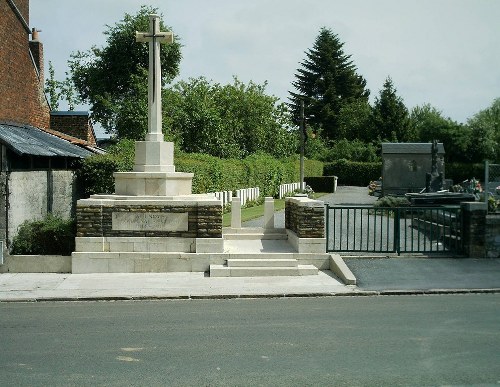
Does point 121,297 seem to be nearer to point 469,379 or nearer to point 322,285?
point 322,285

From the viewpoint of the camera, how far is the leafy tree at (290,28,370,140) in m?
80.2

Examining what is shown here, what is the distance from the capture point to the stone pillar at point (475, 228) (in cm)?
1497

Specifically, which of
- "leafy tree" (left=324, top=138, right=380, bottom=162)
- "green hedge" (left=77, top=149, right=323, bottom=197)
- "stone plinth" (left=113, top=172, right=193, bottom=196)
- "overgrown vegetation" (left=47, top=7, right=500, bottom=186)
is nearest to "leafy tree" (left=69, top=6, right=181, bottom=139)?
"overgrown vegetation" (left=47, top=7, right=500, bottom=186)

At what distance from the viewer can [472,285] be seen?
12281 millimetres

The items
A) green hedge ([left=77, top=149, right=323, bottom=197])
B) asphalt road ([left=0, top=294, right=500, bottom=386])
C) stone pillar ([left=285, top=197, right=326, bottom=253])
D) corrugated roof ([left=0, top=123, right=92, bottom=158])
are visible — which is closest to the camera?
asphalt road ([left=0, top=294, right=500, bottom=386])

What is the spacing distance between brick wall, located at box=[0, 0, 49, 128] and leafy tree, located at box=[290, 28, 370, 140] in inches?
2249

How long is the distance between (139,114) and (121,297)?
30.6 m

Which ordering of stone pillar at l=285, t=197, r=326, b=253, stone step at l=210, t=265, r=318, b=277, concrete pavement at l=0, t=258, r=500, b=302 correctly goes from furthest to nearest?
stone pillar at l=285, t=197, r=326, b=253
stone step at l=210, t=265, r=318, b=277
concrete pavement at l=0, t=258, r=500, b=302

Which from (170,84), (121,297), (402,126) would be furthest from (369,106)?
(121,297)

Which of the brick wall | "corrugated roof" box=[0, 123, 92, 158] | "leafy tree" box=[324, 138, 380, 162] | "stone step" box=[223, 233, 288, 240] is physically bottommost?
"stone step" box=[223, 233, 288, 240]

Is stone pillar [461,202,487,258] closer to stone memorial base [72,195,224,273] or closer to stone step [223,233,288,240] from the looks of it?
stone step [223,233,288,240]

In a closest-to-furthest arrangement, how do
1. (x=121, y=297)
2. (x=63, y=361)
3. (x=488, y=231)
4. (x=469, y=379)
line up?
1. (x=469, y=379)
2. (x=63, y=361)
3. (x=121, y=297)
4. (x=488, y=231)

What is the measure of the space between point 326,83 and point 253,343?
248ft

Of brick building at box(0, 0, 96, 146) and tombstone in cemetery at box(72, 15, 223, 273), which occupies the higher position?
brick building at box(0, 0, 96, 146)
